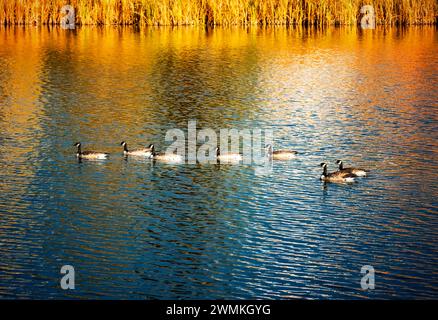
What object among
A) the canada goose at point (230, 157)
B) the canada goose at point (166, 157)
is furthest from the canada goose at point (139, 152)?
the canada goose at point (230, 157)

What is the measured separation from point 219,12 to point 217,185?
29.3m

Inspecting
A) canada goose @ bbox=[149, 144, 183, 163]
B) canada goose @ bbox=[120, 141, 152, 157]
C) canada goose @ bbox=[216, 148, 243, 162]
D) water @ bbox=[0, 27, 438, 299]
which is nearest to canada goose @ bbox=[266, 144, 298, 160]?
water @ bbox=[0, 27, 438, 299]

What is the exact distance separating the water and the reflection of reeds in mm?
10571

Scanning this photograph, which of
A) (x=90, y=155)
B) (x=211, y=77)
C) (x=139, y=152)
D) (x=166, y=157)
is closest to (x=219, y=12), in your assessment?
(x=211, y=77)

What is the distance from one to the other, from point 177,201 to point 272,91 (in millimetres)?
13404

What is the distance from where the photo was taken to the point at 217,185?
19203mm

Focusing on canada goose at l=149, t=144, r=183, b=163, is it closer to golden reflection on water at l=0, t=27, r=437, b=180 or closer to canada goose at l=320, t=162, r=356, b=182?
golden reflection on water at l=0, t=27, r=437, b=180

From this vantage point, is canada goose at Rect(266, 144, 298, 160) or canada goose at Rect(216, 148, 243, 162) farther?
canada goose at Rect(216, 148, 243, 162)

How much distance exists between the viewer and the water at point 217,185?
1404cm

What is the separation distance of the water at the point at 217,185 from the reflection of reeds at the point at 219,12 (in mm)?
10571

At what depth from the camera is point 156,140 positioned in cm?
2316

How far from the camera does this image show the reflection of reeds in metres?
47.0

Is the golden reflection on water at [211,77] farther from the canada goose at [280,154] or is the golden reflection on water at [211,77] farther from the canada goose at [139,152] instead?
the canada goose at [280,154]
